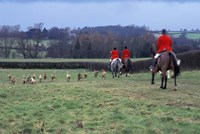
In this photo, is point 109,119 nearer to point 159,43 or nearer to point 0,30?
point 159,43

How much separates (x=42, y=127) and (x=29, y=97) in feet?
18.1

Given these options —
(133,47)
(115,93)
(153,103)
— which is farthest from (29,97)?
(133,47)

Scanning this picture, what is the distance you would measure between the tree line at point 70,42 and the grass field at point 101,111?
199 ft

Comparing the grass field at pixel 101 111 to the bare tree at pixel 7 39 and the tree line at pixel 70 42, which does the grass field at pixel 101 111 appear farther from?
the bare tree at pixel 7 39

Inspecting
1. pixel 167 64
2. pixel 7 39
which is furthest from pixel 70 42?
pixel 167 64

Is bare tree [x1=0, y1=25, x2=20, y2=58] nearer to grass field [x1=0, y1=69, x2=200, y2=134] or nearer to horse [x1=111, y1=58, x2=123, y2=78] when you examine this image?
horse [x1=111, y1=58, x2=123, y2=78]

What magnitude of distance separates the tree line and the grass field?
6068cm

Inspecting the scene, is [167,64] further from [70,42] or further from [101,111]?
[70,42]

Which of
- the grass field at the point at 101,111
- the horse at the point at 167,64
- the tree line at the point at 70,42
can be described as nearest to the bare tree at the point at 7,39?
the tree line at the point at 70,42

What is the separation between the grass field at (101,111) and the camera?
11.5m

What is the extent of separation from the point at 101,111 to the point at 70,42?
8479 centimetres

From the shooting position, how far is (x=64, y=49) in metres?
95.7

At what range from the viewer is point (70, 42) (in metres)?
97.8

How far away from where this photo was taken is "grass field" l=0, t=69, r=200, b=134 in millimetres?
11492
